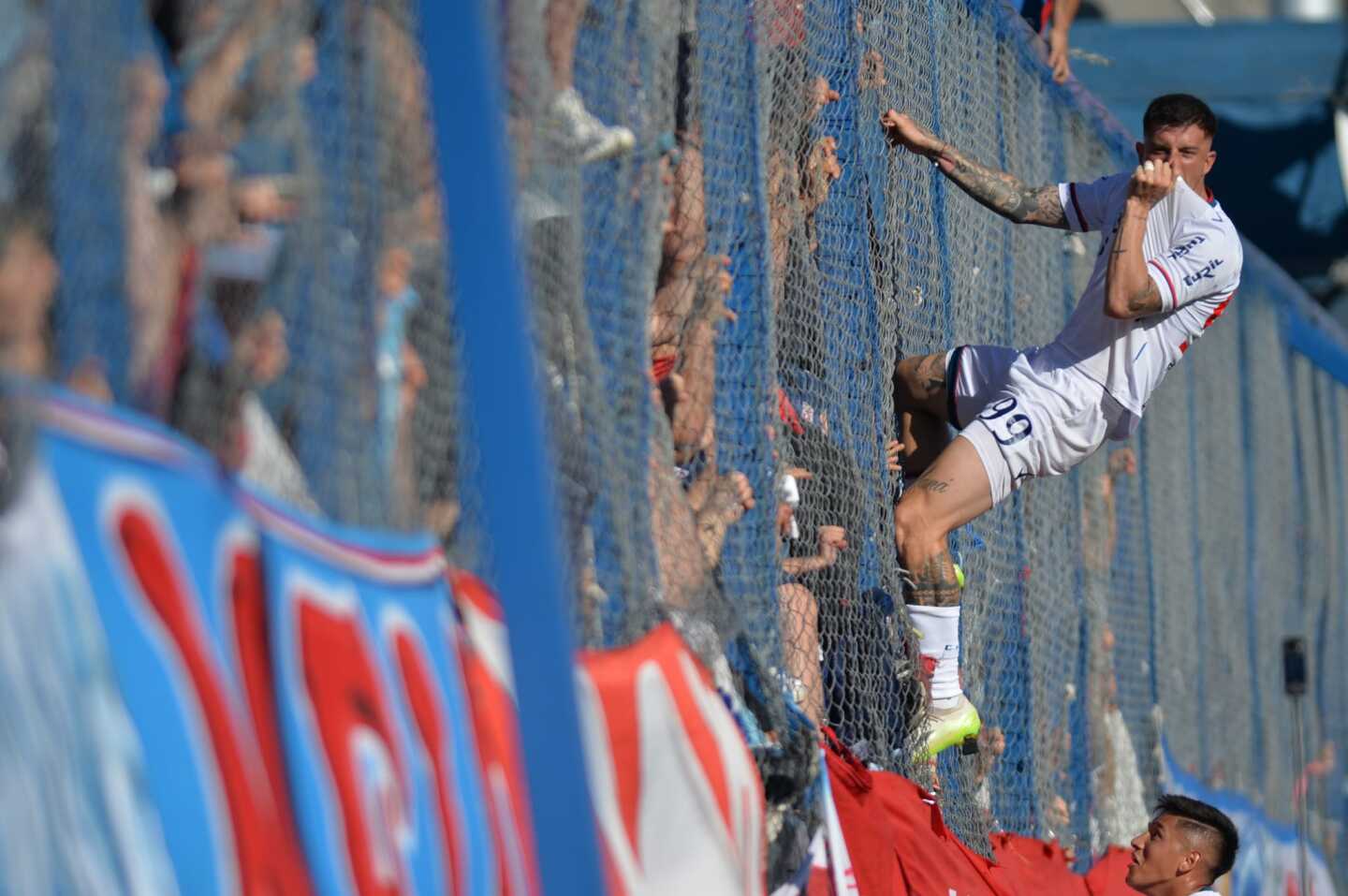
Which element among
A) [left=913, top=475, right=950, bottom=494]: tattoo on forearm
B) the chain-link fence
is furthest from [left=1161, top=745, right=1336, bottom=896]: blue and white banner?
[left=913, top=475, right=950, bottom=494]: tattoo on forearm

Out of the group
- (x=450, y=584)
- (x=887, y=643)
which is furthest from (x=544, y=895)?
(x=887, y=643)

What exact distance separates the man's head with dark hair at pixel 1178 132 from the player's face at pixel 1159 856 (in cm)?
215

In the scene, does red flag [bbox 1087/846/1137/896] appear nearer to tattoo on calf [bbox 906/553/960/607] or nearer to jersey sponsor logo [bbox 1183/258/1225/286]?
tattoo on calf [bbox 906/553/960/607]

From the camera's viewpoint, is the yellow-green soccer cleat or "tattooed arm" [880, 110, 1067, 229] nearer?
the yellow-green soccer cleat

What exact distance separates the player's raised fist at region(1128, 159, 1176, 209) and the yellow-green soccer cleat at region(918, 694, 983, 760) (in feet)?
4.76

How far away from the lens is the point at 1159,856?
6.04 m

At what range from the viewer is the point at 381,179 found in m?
2.88

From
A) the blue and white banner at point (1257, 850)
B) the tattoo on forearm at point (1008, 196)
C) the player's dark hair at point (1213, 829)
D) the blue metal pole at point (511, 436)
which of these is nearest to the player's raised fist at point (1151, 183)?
the tattoo on forearm at point (1008, 196)

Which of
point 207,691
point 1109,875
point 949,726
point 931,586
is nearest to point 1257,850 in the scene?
point 1109,875

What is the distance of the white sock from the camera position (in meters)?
5.09

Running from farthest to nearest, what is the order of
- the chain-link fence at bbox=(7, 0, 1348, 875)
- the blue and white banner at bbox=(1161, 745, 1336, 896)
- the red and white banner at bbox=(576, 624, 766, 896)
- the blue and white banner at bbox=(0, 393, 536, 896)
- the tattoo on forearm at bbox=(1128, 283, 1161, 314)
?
the blue and white banner at bbox=(1161, 745, 1336, 896) < the tattoo on forearm at bbox=(1128, 283, 1161, 314) < the red and white banner at bbox=(576, 624, 766, 896) < the chain-link fence at bbox=(7, 0, 1348, 875) < the blue and white banner at bbox=(0, 393, 536, 896)

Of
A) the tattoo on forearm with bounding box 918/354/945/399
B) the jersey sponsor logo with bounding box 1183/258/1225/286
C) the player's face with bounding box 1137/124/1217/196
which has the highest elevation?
the player's face with bounding box 1137/124/1217/196

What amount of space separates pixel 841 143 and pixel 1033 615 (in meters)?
2.16

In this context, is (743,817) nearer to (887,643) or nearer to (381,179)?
(887,643)
